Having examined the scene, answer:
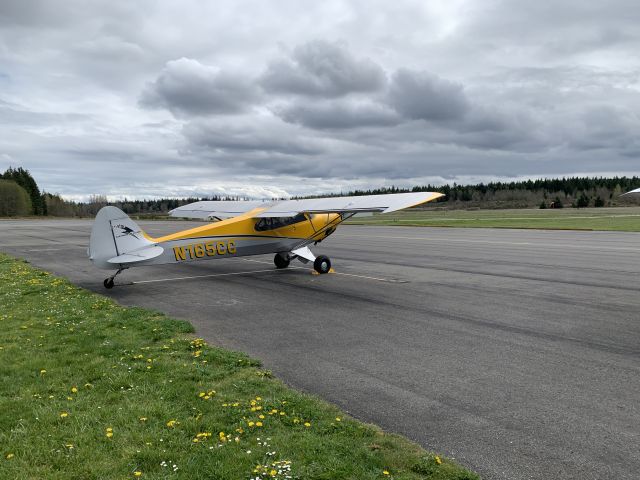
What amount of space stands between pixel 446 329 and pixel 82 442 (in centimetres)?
651

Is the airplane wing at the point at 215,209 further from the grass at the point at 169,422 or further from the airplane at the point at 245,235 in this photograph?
the grass at the point at 169,422

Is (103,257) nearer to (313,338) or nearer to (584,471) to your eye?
(313,338)

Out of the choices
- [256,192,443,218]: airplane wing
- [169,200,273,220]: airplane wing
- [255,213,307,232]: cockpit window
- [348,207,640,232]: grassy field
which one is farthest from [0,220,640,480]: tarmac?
[348,207,640,232]: grassy field

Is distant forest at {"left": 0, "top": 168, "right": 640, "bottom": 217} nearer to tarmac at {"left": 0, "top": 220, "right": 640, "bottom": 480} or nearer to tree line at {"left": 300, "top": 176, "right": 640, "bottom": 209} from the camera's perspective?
tree line at {"left": 300, "top": 176, "right": 640, "bottom": 209}

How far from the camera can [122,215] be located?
1373cm

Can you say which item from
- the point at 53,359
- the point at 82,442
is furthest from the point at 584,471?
the point at 53,359

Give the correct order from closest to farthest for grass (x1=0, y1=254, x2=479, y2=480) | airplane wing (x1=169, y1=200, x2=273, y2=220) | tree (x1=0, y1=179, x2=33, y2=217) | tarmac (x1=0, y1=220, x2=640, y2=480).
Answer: grass (x1=0, y1=254, x2=479, y2=480)
tarmac (x1=0, y1=220, x2=640, y2=480)
airplane wing (x1=169, y1=200, x2=273, y2=220)
tree (x1=0, y1=179, x2=33, y2=217)

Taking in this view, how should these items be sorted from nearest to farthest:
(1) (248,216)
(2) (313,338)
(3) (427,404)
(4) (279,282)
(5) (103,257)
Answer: (3) (427,404)
(2) (313,338)
(5) (103,257)
(4) (279,282)
(1) (248,216)

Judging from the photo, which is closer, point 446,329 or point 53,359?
point 53,359

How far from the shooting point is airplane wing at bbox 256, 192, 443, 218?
13.8m

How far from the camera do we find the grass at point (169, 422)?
4035mm

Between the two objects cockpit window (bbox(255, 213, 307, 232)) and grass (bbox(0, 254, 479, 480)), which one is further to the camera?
cockpit window (bbox(255, 213, 307, 232))

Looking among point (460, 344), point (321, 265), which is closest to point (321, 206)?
point (321, 265)

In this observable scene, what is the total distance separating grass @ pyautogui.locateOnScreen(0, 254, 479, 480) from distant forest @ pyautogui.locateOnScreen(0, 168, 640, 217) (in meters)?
114
